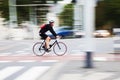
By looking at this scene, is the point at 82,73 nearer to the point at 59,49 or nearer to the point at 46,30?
the point at 46,30

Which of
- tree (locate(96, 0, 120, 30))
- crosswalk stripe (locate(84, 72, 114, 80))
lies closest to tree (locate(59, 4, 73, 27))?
tree (locate(96, 0, 120, 30))

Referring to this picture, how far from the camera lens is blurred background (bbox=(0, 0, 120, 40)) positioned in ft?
141

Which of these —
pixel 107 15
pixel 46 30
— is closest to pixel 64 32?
pixel 107 15

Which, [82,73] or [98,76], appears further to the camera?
[82,73]

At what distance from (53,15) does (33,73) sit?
104ft

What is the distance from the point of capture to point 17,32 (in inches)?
1623

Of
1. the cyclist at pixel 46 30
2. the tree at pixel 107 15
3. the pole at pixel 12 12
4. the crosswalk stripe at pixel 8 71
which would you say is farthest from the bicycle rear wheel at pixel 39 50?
the tree at pixel 107 15

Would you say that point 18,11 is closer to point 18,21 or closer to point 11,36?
point 18,21

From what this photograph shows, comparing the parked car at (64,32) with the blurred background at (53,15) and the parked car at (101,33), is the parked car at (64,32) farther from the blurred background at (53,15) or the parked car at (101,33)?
the parked car at (101,33)

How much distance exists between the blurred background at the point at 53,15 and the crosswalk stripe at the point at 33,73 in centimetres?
2866

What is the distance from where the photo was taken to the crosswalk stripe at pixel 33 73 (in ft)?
35.8

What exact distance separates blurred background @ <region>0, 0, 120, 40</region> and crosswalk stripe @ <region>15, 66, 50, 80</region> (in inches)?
1128

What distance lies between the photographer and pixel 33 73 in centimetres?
1183

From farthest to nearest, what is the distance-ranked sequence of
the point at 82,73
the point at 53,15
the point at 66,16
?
the point at 66,16
the point at 53,15
the point at 82,73
